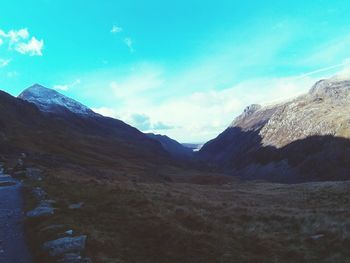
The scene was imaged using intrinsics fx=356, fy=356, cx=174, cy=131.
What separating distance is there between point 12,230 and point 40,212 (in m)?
2.61

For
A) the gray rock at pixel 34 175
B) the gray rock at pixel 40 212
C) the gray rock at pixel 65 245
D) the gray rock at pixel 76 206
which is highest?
the gray rock at pixel 34 175

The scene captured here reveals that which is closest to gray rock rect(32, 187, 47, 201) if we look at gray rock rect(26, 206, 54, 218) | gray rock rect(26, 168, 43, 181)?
gray rock rect(26, 206, 54, 218)

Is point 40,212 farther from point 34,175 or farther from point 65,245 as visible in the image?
point 34,175

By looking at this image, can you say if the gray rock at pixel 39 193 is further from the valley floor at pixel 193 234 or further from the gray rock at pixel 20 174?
the gray rock at pixel 20 174

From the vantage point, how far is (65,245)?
17.4 m

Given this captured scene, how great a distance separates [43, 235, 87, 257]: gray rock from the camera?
1686 cm

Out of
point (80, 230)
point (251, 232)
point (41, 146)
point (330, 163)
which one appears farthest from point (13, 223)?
point (330, 163)

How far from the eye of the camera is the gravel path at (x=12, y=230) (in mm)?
17125

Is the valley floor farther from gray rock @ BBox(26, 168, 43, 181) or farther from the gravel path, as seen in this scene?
gray rock @ BBox(26, 168, 43, 181)

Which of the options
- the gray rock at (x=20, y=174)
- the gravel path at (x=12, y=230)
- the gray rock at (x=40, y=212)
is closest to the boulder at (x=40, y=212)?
the gray rock at (x=40, y=212)

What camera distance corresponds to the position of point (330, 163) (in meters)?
157

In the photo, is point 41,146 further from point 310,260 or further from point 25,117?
point 310,260

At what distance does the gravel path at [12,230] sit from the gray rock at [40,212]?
717 millimetres

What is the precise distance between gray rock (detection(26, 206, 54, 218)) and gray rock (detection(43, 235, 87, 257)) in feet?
18.5
